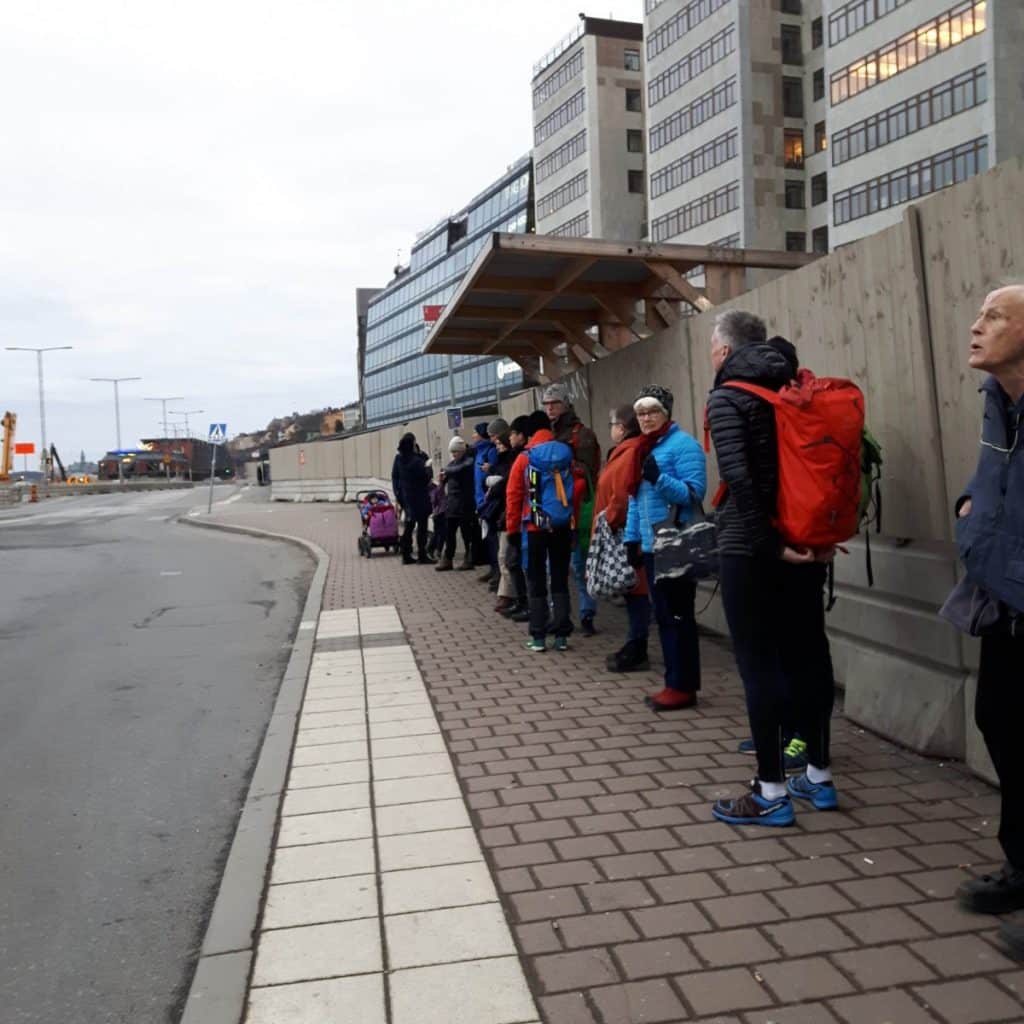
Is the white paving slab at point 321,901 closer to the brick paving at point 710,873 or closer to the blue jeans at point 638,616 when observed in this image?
the brick paving at point 710,873

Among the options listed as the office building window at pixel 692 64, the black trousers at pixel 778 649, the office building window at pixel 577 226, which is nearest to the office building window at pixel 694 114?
the office building window at pixel 692 64

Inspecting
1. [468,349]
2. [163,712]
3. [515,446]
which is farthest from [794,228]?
[163,712]

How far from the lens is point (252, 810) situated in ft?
14.6

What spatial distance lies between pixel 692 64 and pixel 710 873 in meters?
62.4

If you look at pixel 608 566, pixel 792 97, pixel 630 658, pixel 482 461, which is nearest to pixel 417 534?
pixel 482 461

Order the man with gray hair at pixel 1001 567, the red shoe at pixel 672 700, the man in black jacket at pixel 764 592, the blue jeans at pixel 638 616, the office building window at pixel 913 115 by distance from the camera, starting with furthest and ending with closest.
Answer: the office building window at pixel 913 115 → the blue jeans at pixel 638 616 → the red shoe at pixel 672 700 → the man in black jacket at pixel 764 592 → the man with gray hair at pixel 1001 567

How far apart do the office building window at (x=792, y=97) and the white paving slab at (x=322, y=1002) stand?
6014cm

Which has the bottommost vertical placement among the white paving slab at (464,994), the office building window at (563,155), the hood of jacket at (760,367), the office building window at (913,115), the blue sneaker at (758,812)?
the white paving slab at (464,994)

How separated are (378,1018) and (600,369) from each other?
8.49m

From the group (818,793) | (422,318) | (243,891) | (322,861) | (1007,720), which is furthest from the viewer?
(422,318)

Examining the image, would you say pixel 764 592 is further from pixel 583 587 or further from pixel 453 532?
pixel 453 532

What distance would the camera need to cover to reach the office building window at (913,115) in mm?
40000

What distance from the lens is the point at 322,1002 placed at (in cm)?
282

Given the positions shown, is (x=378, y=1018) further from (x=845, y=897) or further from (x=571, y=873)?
(x=845, y=897)
